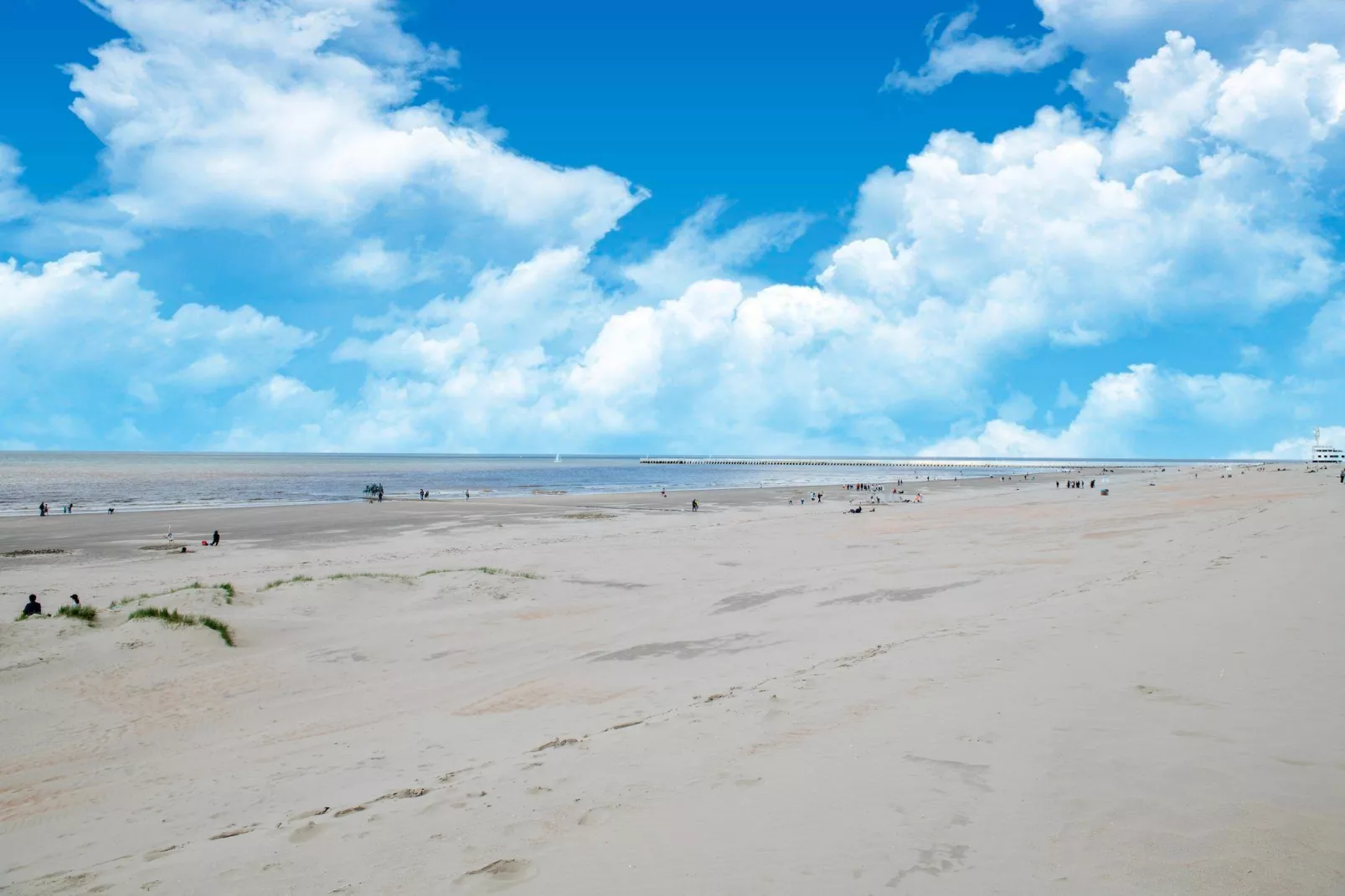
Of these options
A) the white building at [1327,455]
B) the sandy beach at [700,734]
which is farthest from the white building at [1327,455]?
the sandy beach at [700,734]

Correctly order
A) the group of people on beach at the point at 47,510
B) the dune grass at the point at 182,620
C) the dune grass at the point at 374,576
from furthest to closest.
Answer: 1. the group of people on beach at the point at 47,510
2. the dune grass at the point at 374,576
3. the dune grass at the point at 182,620

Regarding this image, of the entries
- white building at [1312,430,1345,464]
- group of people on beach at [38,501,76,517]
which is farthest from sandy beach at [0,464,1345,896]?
white building at [1312,430,1345,464]

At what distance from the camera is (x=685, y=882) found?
5574mm

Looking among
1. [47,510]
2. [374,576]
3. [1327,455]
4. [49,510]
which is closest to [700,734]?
[374,576]

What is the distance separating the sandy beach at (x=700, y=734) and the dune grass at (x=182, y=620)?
33cm

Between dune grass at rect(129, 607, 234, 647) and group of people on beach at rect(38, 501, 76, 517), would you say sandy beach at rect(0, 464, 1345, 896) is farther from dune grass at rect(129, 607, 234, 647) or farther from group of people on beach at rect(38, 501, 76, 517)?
group of people on beach at rect(38, 501, 76, 517)

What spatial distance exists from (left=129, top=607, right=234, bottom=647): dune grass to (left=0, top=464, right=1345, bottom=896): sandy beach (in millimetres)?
333

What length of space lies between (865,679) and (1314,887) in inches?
234

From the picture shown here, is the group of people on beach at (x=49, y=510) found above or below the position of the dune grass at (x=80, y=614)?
below

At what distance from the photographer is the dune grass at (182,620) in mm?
15328

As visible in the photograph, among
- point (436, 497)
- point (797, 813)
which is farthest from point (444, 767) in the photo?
point (436, 497)

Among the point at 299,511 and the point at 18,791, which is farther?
the point at 299,511

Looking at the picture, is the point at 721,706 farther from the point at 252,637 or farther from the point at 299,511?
the point at 299,511

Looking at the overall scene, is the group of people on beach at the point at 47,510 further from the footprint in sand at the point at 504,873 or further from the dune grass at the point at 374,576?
the footprint in sand at the point at 504,873
